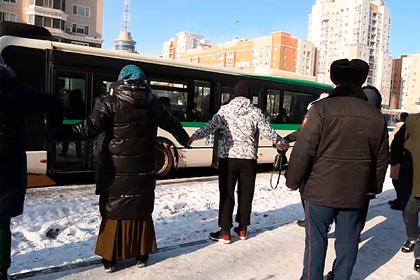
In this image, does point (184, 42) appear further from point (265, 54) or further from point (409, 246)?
point (409, 246)

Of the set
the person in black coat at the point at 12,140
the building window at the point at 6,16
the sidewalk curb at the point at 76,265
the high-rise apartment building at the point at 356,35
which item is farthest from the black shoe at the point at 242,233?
the high-rise apartment building at the point at 356,35

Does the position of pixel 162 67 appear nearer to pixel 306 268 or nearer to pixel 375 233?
pixel 375 233

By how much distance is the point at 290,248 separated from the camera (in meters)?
4.96

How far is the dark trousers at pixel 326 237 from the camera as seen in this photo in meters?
3.41

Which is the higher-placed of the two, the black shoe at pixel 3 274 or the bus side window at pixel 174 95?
the bus side window at pixel 174 95

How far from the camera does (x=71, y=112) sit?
837 cm

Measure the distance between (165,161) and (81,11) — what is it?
48.8 metres

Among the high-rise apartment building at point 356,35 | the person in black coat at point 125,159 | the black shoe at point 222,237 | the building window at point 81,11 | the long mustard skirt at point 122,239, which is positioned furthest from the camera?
the high-rise apartment building at point 356,35

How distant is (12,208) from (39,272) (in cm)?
80

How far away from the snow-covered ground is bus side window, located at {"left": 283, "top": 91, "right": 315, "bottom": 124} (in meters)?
5.20

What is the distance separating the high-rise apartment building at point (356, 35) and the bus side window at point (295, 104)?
93.4 metres

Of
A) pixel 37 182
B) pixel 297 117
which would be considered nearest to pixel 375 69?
pixel 297 117

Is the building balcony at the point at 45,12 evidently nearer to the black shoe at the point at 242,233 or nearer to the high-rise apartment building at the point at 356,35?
the black shoe at the point at 242,233

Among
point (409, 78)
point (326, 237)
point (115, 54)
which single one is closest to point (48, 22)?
point (115, 54)
